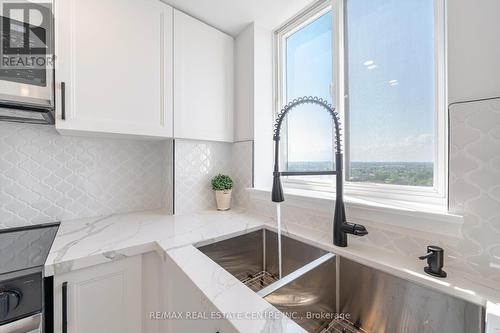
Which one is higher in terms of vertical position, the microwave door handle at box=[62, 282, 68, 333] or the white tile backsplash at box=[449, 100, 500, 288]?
the white tile backsplash at box=[449, 100, 500, 288]

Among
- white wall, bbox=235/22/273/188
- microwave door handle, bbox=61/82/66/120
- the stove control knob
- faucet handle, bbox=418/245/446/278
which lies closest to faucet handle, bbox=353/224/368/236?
faucet handle, bbox=418/245/446/278

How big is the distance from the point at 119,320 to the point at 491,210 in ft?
4.68

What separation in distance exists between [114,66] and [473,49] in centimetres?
153

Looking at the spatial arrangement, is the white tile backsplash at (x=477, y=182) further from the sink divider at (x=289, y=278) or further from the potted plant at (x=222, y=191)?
the potted plant at (x=222, y=191)

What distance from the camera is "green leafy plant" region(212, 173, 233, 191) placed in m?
1.55

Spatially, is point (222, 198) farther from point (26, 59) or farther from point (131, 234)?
point (26, 59)

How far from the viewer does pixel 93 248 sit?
0.87 metres

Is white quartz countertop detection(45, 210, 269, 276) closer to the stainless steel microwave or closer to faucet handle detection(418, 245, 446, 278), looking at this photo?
the stainless steel microwave

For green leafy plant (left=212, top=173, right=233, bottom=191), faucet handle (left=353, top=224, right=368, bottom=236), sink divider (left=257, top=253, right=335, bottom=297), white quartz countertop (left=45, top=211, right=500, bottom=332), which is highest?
green leafy plant (left=212, top=173, right=233, bottom=191)

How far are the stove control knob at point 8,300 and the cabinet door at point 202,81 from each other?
945mm

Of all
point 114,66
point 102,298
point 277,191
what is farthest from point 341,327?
point 114,66

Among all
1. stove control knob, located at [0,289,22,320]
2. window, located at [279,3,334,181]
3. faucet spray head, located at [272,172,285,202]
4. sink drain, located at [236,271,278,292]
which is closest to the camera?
stove control knob, located at [0,289,22,320]

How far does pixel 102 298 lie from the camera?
2.84 feet

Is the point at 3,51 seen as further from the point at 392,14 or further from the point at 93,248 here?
the point at 392,14
